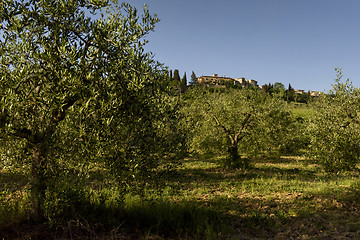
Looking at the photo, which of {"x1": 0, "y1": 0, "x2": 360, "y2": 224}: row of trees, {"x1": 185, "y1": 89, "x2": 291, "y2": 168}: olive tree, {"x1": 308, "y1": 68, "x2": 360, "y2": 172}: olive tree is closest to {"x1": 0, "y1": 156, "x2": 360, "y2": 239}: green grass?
{"x1": 0, "y1": 0, "x2": 360, "y2": 224}: row of trees

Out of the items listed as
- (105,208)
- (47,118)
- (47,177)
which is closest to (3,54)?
(47,118)

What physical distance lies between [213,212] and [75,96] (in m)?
8.76

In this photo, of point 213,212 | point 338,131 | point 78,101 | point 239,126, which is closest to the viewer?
point 78,101

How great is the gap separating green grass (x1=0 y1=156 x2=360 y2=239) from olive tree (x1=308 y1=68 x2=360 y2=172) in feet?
9.78

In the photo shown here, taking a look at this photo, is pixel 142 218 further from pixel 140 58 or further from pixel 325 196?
pixel 325 196

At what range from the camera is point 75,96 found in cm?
760

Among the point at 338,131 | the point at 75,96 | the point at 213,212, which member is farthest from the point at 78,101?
the point at 338,131

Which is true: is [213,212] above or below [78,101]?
below

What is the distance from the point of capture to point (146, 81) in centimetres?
793

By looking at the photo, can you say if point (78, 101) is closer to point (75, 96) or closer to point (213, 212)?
point (75, 96)

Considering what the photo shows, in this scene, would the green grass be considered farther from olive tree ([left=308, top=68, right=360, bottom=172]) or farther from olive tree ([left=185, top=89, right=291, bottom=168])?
olive tree ([left=185, top=89, right=291, bottom=168])

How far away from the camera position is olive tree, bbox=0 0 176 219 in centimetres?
679

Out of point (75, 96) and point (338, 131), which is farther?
point (338, 131)

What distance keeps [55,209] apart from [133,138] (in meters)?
3.73
